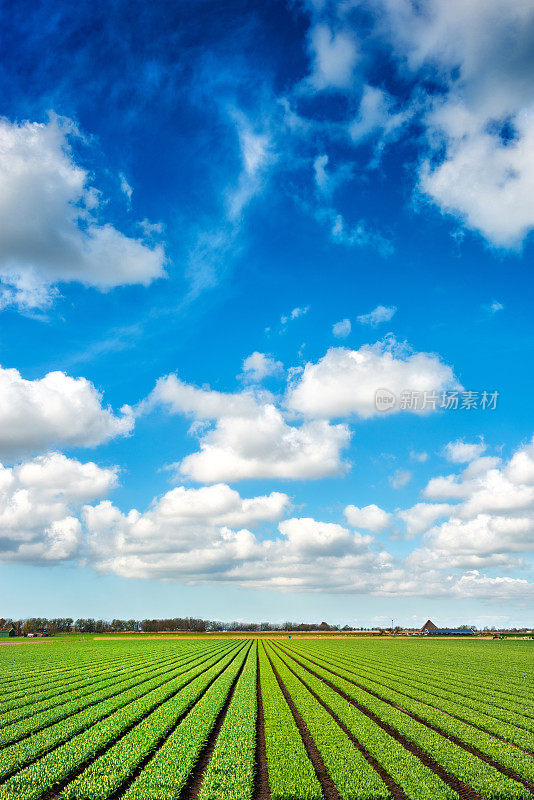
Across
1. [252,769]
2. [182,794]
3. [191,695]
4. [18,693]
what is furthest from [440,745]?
[18,693]

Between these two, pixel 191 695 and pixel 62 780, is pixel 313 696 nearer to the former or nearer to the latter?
pixel 191 695

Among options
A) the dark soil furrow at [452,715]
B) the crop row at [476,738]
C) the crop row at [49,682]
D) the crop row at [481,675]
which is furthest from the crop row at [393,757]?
the crop row at [49,682]

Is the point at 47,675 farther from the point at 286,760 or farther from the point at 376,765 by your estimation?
the point at 376,765

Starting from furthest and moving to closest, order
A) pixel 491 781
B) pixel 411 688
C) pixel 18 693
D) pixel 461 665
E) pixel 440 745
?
pixel 461 665 → pixel 411 688 → pixel 18 693 → pixel 440 745 → pixel 491 781

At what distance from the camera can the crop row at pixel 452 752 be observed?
16680 mm

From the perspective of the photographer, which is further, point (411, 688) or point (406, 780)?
point (411, 688)

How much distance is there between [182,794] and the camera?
16.0m

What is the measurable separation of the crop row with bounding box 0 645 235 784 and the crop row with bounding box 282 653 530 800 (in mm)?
13068

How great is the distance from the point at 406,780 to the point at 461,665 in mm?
50027

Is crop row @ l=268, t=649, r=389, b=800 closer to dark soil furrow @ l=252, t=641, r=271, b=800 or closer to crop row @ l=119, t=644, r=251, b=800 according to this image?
dark soil furrow @ l=252, t=641, r=271, b=800

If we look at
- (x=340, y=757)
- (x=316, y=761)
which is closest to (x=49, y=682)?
(x=316, y=761)

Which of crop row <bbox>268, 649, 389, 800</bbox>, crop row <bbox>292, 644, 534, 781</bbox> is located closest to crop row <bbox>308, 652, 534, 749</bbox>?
crop row <bbox>292, 644, 534, 781</bbox>

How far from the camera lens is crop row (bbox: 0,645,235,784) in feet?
62.3

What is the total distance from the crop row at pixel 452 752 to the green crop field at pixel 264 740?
6 centimetres
